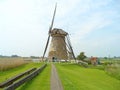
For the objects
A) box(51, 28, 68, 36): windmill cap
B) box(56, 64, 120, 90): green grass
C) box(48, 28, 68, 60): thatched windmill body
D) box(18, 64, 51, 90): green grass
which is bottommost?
box(18, 64, 51, 90): green grass

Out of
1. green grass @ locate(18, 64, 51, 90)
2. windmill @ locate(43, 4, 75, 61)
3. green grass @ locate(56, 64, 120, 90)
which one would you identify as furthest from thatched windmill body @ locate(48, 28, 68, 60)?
green grass @ locate(18, 64, 51, 90)

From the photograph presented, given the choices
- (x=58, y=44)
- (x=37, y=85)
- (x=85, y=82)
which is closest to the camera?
(x=37, y=85)

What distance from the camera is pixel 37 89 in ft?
47.0

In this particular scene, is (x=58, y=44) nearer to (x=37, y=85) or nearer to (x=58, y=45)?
(x=58, y=45)

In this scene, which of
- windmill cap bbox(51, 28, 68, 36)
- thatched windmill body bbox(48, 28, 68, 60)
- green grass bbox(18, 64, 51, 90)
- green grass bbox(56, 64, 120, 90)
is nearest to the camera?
green grass bbox(18, 64, 51, 90)

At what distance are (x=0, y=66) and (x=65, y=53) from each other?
38859 mm

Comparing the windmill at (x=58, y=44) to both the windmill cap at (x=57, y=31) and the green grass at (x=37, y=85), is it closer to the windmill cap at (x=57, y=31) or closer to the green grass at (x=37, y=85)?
the windmill cap at (x=57, y=31)

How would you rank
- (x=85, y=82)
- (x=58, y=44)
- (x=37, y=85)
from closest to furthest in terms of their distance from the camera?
(x=37, y=85) → (x=85, y=82) → (x=58, y=44)

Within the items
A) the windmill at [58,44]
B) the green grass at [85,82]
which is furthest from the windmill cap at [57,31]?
the green grass at [85,82]

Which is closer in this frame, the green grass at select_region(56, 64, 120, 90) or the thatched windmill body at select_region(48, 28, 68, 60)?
the green grass at select_region(56, 64, 120, 90)

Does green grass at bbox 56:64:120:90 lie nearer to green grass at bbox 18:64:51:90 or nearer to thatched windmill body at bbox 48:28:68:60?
green grass at bbox 18:64:51:90

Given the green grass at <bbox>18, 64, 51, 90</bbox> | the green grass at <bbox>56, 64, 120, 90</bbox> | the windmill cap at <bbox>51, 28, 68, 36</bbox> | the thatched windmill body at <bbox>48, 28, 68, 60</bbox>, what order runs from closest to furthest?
the green grass at <bbox>18, 64, 51, 90</bbox> < the green grass at <bbox>56, 64, 120, 90</bbox> < the thatched windmill body at <bbox>48, 28, 68, 60</bbox> < the windmill cap at <bbox>51, 28, 68, 36</bbox>

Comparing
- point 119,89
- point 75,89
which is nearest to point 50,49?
point 119,89

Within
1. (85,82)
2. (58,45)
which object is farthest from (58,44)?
(85,82)
